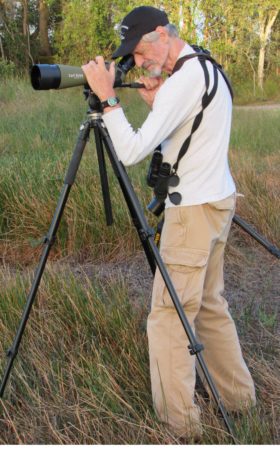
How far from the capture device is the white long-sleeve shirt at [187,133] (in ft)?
6.47

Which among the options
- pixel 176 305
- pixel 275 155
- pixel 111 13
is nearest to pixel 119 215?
pixel 176 305

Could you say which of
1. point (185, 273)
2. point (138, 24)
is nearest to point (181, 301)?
point (185, 273)

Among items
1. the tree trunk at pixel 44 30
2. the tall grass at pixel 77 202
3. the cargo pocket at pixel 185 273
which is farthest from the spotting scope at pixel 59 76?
the tree trunk at pixel 44 30

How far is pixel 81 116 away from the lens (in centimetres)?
920

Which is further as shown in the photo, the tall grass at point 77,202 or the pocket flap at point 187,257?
the tall grass at point 77,202

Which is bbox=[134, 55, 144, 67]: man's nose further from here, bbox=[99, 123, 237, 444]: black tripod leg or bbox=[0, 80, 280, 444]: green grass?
bbox=[0, 80, 280, 444]: green grass

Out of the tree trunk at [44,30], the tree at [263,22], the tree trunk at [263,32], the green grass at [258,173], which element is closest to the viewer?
the green grass at [258,173]

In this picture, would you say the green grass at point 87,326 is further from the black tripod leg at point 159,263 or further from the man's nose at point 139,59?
the man's nose at point 139,59

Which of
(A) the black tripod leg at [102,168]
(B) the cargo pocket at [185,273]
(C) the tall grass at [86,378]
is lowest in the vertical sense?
(C) the tall grass at [86,378]

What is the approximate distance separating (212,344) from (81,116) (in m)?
7.20

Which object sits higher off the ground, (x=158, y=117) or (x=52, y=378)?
(x=158, y=117)

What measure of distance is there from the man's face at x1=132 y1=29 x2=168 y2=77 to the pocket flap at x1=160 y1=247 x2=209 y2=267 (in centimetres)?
69

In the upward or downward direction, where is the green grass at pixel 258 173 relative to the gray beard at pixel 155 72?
downward

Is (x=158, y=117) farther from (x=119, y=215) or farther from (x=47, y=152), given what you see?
(x=47, y=152)
